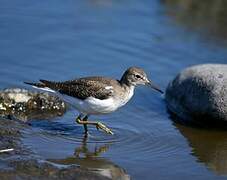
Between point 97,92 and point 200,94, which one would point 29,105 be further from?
point 200,94

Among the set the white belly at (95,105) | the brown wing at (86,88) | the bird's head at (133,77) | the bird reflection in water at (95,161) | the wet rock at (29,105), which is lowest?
the bird reflection in water at (95,161)

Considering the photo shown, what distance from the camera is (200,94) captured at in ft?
36.6

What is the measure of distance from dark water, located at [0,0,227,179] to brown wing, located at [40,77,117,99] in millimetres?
582

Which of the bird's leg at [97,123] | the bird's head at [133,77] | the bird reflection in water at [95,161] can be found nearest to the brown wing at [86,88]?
the bird's head at [133,77]

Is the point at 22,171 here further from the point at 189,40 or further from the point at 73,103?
the point at 189,40

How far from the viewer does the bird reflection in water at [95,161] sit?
859 centimetres

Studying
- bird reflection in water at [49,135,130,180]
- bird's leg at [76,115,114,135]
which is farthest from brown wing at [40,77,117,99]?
bird reflection in water at [49,135,130,180]

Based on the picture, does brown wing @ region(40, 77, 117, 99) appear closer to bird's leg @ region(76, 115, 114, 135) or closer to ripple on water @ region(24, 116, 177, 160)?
bird's leg @ region(76, 115, 114, 135)

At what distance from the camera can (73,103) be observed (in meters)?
10.1

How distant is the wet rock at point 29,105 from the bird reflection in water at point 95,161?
135cm

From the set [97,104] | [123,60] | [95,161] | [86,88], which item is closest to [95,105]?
[97,104]

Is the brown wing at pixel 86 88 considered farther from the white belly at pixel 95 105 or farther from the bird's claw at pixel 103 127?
the bird's claw at pixel 103 127

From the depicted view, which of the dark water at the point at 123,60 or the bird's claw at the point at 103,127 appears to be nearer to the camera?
the dark water at the point at 123,60

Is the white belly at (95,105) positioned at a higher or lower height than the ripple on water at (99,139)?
higher
